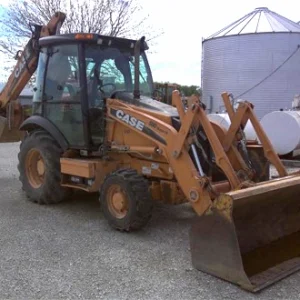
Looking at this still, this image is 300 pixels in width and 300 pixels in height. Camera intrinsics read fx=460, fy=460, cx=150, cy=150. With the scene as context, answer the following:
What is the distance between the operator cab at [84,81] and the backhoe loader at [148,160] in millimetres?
14

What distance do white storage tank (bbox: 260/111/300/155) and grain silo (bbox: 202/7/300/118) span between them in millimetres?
5220

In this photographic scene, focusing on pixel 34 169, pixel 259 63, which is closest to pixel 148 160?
pixel 34 169

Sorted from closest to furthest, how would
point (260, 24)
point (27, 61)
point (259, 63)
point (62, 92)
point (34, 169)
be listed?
point (62, 92), point (34, 169), point (27, 61), point (259, 63), point (260, 24)

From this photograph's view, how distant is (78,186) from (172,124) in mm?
1726

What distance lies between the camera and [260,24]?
60.0 feet

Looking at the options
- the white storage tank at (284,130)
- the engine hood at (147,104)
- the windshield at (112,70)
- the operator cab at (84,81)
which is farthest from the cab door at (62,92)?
the white storage tank at (284,130)

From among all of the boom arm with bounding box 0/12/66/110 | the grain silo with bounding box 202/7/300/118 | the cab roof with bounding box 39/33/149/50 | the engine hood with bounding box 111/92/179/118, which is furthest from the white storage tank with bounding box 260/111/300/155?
the boom arm with bounding box 0/12/66/110

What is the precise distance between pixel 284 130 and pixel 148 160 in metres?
7.12

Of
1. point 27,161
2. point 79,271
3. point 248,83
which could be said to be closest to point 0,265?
point 79,271

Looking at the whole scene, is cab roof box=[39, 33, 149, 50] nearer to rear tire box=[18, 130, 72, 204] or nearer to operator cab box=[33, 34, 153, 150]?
operator cab box=[33, 34, 153, 150]

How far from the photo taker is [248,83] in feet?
58.2

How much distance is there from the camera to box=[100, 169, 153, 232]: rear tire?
540 centimetres

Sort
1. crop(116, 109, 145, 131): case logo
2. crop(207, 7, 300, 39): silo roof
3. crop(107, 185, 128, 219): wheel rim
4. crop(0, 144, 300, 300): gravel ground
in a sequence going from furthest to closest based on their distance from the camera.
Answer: crop(207, 7, 300, 39): silo roof < crop(116, 109, 145, 131): case logo < crop(107, 185, 128, 219): wheel rim < crop(0, 144, 300, 300): gravel ground

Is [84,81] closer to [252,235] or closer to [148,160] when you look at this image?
[148,160]
